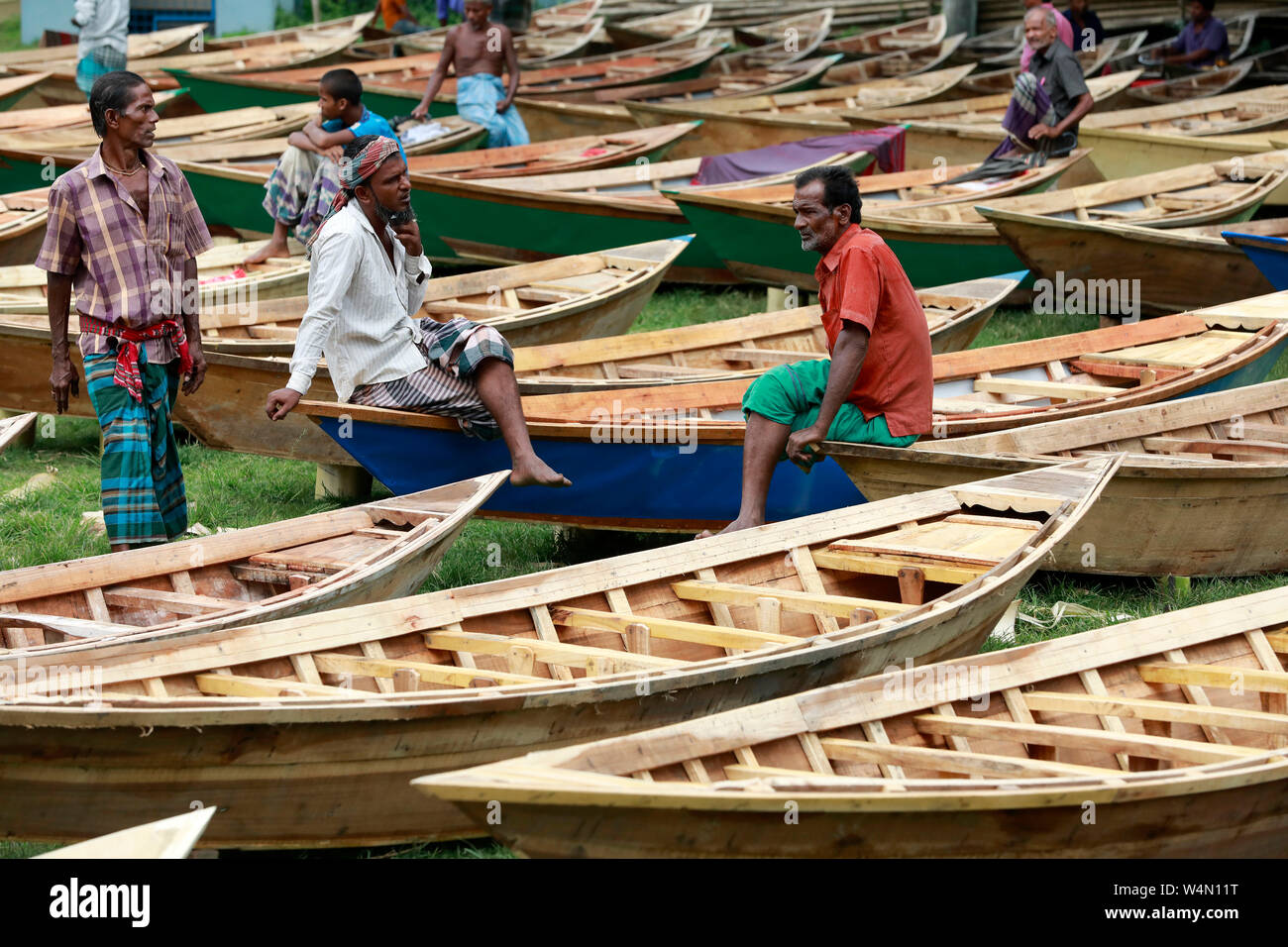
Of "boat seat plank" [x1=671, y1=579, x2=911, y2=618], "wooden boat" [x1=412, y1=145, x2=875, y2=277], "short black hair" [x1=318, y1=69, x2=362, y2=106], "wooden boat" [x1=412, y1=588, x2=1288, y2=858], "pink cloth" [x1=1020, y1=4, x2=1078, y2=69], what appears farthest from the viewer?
"pink cloth" [x1=1020, y1=4, x2=1078, y2=69]

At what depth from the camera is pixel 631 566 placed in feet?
14.9

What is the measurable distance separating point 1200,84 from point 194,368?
11.8 meters

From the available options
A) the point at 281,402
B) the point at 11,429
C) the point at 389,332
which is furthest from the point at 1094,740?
the point at 11,429

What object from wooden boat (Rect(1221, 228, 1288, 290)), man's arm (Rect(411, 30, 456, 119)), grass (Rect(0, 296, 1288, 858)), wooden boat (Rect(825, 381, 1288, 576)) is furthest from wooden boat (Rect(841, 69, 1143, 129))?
wooden boat (Rect(825, 381, 1288, 576))

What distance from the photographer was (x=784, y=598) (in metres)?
4.42

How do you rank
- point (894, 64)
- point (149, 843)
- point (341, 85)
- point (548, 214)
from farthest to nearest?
point (894, 64) < point (548, 214) < point (341, 85) < point (149, 843)

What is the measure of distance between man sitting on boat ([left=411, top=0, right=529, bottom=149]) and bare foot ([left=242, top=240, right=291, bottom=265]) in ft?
8.95

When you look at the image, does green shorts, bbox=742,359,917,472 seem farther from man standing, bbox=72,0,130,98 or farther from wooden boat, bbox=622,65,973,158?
man standing, bbox=72,0,130,98

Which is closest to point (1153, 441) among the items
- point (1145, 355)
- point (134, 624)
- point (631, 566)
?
point (1145, 355)

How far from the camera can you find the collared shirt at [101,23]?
10609 mm

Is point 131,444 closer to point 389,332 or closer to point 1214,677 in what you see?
point 389,332

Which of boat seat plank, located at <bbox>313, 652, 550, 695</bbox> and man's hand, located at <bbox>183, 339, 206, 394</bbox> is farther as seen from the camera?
man's hand, located at <bbox>183, 339, 206, 394</bbox>

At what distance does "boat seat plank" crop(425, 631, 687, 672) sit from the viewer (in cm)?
400

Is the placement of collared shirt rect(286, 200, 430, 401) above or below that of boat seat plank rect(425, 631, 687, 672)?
above
